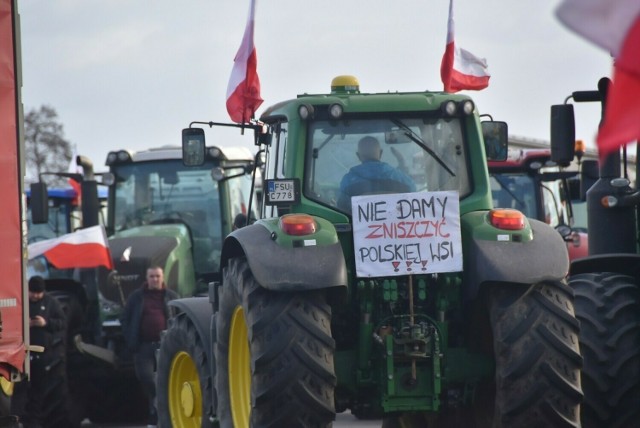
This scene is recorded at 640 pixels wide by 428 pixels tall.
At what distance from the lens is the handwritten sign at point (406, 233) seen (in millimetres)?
9414

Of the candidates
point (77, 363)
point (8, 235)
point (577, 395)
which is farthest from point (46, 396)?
point (577, 395)

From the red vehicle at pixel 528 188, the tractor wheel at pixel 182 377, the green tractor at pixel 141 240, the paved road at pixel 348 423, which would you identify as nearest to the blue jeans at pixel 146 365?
the green tractor at pixel 141 240

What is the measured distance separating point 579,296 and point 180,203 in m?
8.59

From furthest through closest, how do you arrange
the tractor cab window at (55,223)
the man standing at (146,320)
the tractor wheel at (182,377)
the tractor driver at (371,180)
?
the tractor cab window at (55,223)
the man standing at (146,320)
the tractor wheel at (182,377)
the tractor driver at (371,180)

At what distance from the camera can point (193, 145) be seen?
11266 millimetres

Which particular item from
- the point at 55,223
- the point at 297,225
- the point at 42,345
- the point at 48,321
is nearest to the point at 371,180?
the point at 297,225

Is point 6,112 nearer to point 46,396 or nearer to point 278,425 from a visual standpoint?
point 278,425

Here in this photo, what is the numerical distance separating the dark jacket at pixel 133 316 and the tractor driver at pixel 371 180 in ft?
22.3

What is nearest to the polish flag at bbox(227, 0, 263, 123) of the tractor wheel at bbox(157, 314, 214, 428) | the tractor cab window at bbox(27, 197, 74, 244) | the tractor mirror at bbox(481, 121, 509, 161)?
the tractor wheel at bbox(157, 314, 214, 428)

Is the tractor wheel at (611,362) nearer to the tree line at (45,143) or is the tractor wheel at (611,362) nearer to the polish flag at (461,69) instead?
the polish flag at (461,69)

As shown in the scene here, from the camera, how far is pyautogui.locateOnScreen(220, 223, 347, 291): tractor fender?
8992 millimetres

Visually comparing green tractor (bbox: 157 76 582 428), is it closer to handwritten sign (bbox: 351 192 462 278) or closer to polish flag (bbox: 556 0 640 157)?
handwritten sign (bbox: 351 192 462 278)

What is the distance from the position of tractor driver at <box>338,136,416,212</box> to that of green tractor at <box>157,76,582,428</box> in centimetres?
1

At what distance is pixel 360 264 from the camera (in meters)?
9.45
